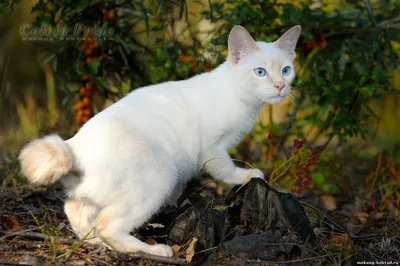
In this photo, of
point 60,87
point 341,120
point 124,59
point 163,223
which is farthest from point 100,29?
point 341,120

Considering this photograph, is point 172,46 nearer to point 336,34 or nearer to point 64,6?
point 64,6

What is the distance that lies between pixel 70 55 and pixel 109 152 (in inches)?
81.6

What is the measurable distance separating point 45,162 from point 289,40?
1806 mm

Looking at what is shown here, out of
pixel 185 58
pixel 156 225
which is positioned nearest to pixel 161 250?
pixel 156 225

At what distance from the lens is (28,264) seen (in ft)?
8.21

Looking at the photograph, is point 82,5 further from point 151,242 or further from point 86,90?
point 151,242

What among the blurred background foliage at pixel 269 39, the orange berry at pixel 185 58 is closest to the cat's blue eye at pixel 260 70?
the blurred background foliage at pixel 269 39

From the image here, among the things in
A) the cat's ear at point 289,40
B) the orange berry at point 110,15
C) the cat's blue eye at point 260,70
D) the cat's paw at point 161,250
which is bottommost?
the cat's paw at point 161,250

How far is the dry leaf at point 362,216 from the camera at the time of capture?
4.18 meters

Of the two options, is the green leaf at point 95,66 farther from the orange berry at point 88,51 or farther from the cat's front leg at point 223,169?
the cat's front leg at point 223,169

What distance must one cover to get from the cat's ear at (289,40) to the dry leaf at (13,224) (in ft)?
6.54

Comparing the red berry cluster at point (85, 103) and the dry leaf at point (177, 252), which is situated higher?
the red berry cluster at point (85, 103)

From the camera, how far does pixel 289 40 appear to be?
138 inches

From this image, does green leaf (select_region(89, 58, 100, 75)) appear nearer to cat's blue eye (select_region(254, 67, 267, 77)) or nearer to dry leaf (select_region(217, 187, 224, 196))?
dry leaf (select_region(217, 187, 224, 196))
